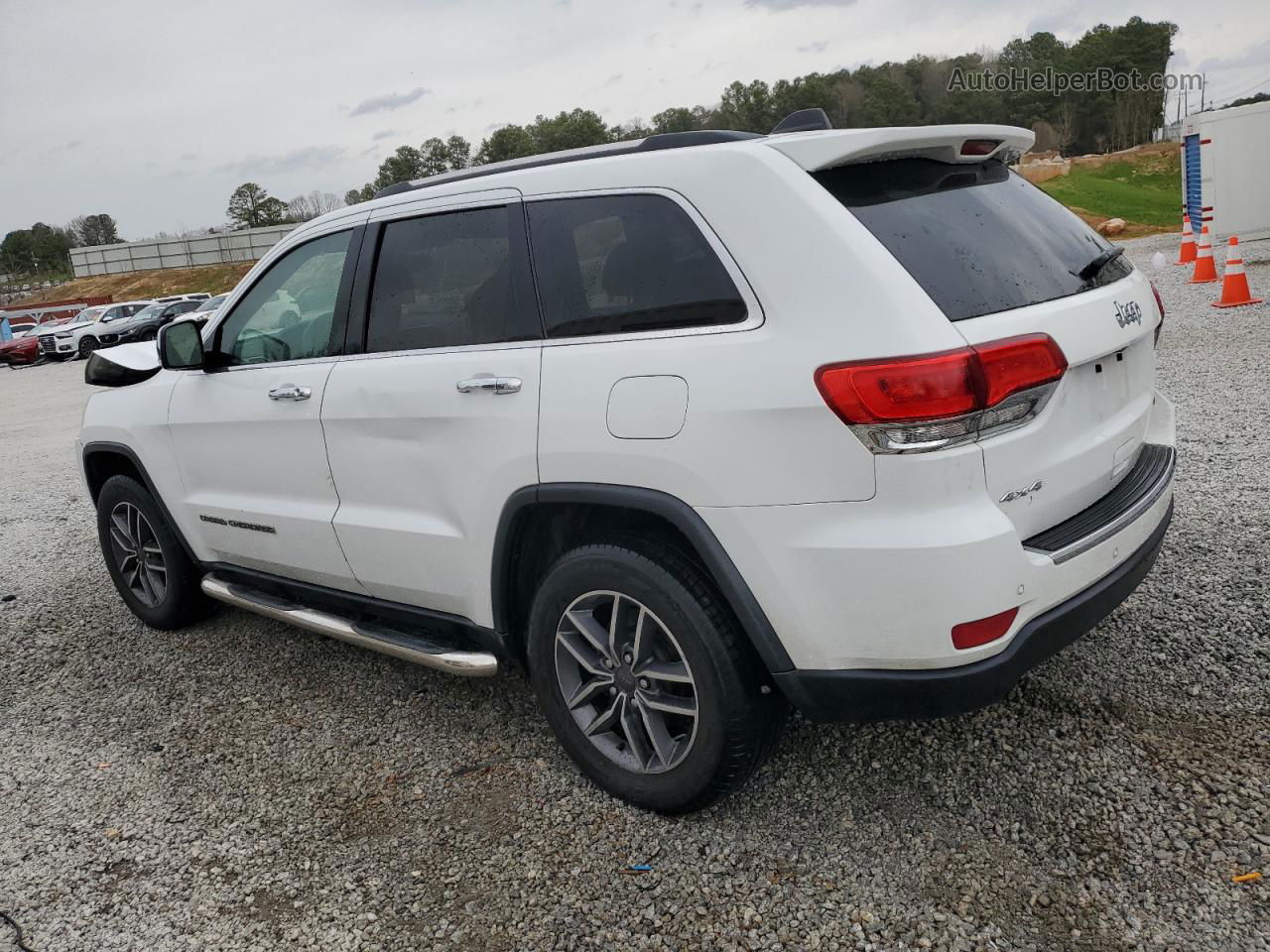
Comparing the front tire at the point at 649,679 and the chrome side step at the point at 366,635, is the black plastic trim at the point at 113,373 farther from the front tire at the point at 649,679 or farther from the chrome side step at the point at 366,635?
the front tire at the point at 649,679

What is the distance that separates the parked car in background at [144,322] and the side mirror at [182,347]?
28.7 m

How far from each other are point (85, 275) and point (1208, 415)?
3454 inches

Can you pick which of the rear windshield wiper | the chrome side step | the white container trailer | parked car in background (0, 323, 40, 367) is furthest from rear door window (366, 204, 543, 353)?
parked car in background (0, 323, 40, 367)

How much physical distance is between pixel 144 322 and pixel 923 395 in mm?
33425

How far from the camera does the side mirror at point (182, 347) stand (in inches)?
158

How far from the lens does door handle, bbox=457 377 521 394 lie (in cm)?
295

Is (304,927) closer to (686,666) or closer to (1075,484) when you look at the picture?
(686,666)

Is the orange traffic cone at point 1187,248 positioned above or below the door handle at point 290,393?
below

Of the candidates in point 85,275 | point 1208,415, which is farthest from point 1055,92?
point 1208,415

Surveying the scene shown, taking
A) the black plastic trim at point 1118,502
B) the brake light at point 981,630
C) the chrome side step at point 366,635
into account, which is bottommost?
the chrome side step at point 366,635

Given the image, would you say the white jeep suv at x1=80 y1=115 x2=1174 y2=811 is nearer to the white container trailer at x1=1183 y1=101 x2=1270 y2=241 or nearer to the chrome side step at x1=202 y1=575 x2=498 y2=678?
the chrome side step at x1=202 y1=575 x2=498 y2=678

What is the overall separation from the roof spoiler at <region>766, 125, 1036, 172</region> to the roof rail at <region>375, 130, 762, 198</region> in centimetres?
17

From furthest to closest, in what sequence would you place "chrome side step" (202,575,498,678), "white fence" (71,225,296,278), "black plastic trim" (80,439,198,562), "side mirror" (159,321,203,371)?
"white fence" (71,225,296,278) < "black plastic trim" (80,439,198,562) < "side mirror" (159,321,203,371) < "chrome side step" (202,575,498,678)

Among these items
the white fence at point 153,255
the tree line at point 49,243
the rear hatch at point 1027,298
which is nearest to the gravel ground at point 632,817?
the rear hatch at point 1027,298
